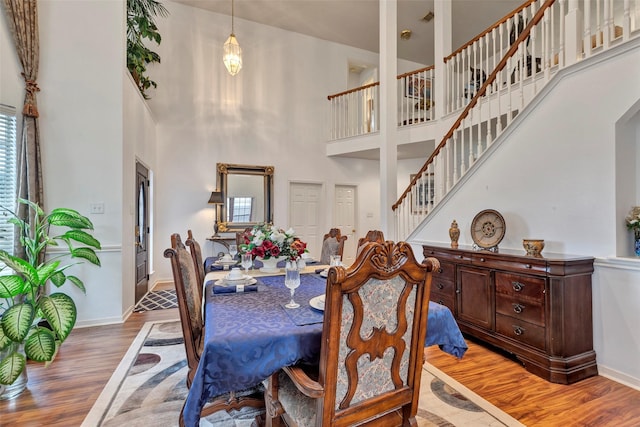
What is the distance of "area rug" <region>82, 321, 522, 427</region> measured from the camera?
1.74 metres

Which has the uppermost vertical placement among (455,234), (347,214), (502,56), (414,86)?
(414,86)

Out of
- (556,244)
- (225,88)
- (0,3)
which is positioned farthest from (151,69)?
(556,244)

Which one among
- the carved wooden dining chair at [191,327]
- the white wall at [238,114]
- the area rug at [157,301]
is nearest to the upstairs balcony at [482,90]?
the white wall at [238,114]

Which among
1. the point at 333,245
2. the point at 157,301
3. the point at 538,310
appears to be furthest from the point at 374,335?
the point at 157,301

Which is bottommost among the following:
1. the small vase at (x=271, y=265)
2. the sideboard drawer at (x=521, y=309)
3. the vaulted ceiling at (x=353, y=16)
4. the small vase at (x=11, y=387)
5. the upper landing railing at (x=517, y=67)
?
the small vase at (x=11, y=387)

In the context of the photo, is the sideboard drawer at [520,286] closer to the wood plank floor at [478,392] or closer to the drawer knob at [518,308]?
the drawer knob at [518,308]

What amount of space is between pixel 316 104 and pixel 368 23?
1.91 metres

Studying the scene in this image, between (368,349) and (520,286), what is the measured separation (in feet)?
6.18

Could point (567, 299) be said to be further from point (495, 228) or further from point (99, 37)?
point (99, 37)

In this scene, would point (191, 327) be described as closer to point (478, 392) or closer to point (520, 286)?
point (478, 392)

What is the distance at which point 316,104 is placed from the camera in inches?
261

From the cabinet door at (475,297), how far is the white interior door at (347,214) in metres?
4.04

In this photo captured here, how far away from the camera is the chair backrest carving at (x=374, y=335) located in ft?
3.36

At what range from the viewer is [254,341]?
1.17 meters
